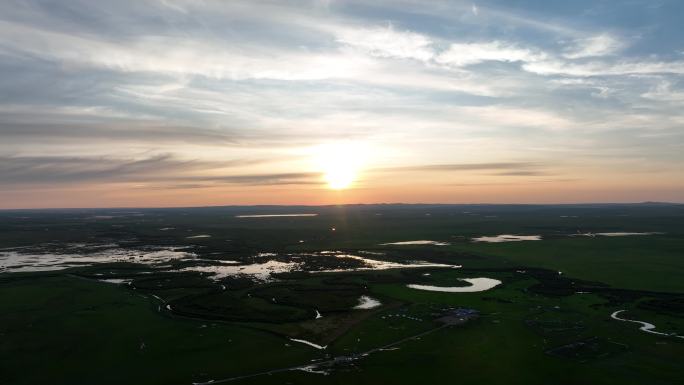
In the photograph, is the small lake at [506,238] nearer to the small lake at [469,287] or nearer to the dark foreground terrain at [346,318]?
the dark foreground terrain at [346,318]

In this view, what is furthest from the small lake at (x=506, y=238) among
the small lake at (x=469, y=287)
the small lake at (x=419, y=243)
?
the small lake at (x=469, y=287)

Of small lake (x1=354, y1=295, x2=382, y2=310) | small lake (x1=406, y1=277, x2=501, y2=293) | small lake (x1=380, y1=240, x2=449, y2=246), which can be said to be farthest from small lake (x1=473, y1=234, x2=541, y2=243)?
small lake (x1=354, y1=295, x2=382, y2=310)

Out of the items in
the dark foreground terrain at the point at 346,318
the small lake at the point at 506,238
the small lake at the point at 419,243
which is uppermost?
the small lake at the point at 506,238

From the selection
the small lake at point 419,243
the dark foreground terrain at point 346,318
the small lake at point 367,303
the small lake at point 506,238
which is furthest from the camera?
the small lake at point 506,238

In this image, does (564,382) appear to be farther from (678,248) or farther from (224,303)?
(678,248)

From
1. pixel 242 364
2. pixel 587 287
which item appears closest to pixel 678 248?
pixel 587 287

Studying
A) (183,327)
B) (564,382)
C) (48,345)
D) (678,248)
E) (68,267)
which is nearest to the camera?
(564,382)

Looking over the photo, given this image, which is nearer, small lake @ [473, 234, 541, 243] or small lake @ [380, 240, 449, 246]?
small lake @ [380, 240, 449, 246]

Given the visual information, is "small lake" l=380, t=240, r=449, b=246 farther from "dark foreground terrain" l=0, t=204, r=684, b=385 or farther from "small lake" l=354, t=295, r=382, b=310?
"small lake" l=354, t=295, r=382, b=310
